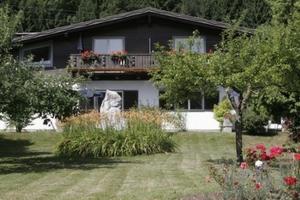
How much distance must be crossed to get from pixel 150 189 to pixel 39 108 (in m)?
6.81

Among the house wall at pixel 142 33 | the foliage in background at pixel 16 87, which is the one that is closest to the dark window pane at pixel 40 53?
the house wall at pixel 142 33

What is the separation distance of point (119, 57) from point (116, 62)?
326 mm

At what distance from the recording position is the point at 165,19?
34.8 meters

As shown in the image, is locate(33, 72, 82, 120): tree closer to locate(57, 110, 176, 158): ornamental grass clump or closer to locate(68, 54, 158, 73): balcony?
locate(57, 110, 176, 158): ornamental grass clump

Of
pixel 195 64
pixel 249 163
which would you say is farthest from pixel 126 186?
pixel 195 64

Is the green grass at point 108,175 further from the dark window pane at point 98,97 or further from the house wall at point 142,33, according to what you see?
the house wall at point 142,33

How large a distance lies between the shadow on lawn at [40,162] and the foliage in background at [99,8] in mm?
42359

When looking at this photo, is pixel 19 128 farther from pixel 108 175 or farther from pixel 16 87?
Result: pixel 108 175

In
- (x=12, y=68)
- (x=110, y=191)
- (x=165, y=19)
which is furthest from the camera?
(x=165, y=19)

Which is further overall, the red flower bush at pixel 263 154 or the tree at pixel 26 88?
the tree at pixel 26 88

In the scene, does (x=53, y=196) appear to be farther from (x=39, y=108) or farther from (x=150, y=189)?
(x=39, y=108)

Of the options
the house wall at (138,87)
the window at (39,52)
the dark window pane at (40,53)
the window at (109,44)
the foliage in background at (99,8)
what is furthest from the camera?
the foliage in background at (99,8)

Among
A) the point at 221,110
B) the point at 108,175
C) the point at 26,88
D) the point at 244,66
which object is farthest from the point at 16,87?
the point at 221,110

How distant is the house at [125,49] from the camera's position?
33062 mm
